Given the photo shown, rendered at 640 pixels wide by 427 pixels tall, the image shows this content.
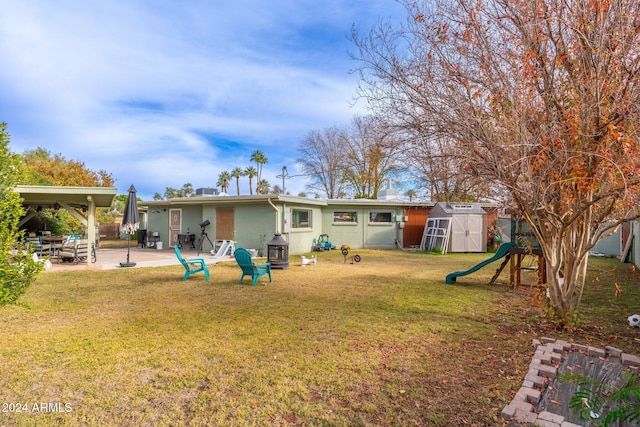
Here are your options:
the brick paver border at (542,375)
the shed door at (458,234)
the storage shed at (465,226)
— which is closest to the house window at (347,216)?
the storage shed at (465,226)

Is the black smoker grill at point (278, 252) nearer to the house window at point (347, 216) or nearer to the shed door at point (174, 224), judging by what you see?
the house window at point (347, 216)

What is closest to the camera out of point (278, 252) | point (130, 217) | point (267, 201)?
point (278, 252)

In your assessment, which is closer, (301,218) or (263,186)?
(301,218)

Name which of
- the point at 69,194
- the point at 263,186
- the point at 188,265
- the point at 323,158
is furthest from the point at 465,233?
the point at 263,186

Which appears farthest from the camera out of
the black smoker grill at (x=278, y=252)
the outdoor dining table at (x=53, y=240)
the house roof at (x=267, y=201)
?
the house roof at (x=267, y=201)

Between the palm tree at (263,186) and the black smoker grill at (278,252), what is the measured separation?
86.4ft

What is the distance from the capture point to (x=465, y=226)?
16.2 meters

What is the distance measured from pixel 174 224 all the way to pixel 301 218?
6778 mm

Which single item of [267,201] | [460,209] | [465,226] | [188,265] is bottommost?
[188,265]

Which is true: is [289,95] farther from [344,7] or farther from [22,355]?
[22,355]

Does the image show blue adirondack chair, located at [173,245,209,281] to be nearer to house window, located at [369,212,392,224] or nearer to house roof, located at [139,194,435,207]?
house roof, located at [139,194,435,207]

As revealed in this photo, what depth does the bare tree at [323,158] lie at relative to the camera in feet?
91.7

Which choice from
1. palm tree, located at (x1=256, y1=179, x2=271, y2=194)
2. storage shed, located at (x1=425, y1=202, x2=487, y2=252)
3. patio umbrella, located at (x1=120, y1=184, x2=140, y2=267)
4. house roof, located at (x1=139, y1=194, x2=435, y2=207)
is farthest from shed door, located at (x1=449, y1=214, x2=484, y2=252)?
palm tree, located at (x1=256, y1=179, x2=271, y2=194)

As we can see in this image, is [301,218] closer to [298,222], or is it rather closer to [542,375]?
[298,222]
